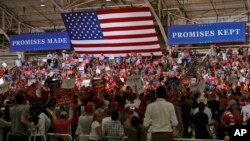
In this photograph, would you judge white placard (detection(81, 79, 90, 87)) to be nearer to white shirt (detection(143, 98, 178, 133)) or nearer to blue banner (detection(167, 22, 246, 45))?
blue banner (detection(167, 22, 246, 45))

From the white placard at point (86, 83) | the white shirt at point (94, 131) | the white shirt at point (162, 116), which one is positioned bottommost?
the white shirt at point (94, 131)

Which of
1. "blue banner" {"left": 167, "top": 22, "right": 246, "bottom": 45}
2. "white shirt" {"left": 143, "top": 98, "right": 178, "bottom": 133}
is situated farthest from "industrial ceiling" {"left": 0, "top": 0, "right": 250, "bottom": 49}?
"white shirt" {"left": 143, "top": 98, "right": 178, "bottom": 133}

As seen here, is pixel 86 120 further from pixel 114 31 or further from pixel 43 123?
pixel 114 31

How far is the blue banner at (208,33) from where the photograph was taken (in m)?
27.6

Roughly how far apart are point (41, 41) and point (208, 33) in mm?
11440

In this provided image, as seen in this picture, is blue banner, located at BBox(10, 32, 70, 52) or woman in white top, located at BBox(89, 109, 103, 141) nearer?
woman in white top, located at BBox(89, 109, 103, 141)

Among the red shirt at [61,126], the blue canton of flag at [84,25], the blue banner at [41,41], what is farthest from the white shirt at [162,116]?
the blue banner at [41,41]

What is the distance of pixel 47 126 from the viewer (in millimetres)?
10570

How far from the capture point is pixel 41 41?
33781 mm

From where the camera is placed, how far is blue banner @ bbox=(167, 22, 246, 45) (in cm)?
2761

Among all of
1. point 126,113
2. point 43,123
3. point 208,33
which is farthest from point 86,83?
point 126,113

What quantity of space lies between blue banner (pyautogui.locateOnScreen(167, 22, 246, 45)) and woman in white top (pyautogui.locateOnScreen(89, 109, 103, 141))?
62.5ft

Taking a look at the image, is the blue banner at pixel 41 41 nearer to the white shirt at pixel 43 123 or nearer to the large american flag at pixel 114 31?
the large american flag at pixel 114 31

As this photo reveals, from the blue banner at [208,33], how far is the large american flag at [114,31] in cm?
126
